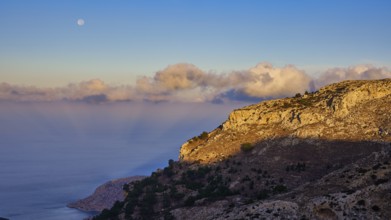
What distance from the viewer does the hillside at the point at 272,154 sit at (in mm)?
77125

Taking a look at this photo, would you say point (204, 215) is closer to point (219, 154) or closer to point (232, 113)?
point (219, 154)

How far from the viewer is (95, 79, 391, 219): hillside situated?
7712cm

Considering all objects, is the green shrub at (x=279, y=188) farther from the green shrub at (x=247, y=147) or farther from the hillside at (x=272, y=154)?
the green shrub at (x=247, y=147)

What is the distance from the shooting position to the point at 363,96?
96188mm

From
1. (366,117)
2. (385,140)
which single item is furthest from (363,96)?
(385,140)

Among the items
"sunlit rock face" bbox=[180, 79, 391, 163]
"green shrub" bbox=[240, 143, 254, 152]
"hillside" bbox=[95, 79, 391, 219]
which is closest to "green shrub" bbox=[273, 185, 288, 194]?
"hillside" bbox=[95, 79, 391, 219]

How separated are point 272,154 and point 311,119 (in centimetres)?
1237

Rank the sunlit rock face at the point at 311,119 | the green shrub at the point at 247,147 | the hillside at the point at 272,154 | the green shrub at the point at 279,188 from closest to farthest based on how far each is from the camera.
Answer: the green shrub at the point at 279,188
the hillside at the point at 272,154
the sunlit rock face at the point at 311,119
the green shrub at the point at 247,147

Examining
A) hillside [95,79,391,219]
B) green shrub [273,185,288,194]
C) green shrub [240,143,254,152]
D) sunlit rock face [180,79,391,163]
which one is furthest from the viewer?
green shrub [240,143,254,152]

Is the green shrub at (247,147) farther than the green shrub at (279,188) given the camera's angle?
Yes

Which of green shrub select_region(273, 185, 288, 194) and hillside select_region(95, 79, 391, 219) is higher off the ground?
hillside select_region(95, 79, 391, 219)

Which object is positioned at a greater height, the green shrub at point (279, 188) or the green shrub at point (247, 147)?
the green shrub at point (247, 147)

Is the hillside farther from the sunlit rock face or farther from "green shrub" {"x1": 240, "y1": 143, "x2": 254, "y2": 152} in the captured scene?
"green shrub" {"x1": 240, "y1": 143, "x2": 254, "y2": 152}

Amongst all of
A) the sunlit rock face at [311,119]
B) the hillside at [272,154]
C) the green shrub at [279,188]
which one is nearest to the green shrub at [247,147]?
the hillside at [272,154]
